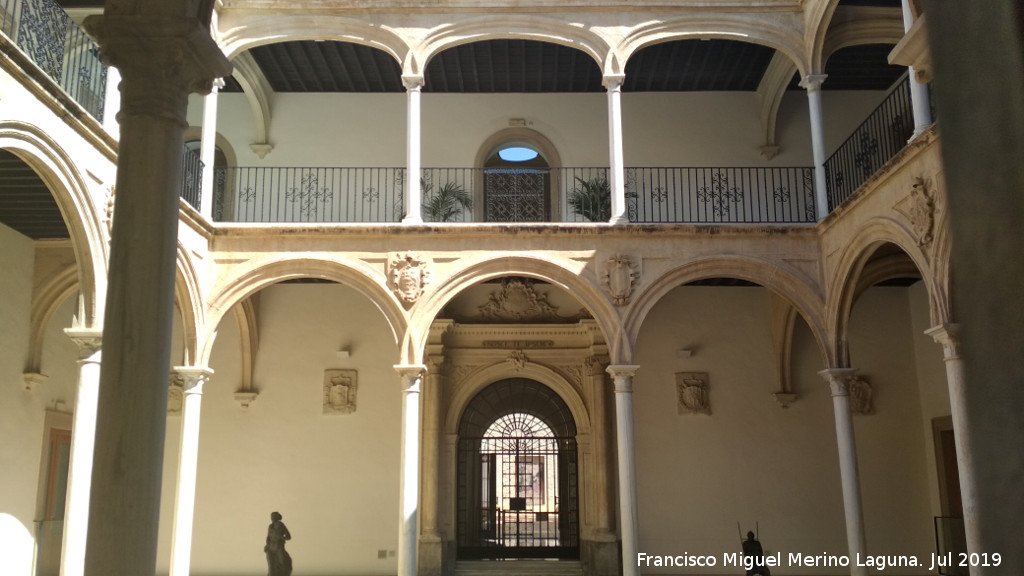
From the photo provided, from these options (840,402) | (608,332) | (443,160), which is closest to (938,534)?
(840,402)

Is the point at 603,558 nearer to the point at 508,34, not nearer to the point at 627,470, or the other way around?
the point at 627,470

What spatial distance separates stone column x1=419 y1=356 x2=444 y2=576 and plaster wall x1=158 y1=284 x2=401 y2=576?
1.84 feet

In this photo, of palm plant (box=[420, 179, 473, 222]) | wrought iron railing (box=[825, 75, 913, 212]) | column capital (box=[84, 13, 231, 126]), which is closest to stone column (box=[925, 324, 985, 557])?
wrought iron railing (box=[825, 75, 913, 212])

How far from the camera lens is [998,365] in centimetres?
165

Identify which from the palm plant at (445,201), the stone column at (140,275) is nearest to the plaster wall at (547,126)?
the palm plant at (445,201)

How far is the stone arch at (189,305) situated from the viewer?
1090 cm

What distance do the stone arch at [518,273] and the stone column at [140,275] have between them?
6.96 metres

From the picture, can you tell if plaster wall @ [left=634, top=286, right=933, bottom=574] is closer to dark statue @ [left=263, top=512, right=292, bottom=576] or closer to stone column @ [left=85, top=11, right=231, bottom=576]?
dark statue @ [left=263, top=512, right=292, bottom=576]

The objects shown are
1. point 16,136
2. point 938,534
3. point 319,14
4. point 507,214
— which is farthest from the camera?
point 507,214

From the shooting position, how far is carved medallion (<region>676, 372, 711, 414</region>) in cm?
1404

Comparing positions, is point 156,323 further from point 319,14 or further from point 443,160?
point 443,160

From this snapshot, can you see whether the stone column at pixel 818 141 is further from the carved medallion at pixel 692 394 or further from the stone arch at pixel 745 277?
the carved medallion at pixel 692 394

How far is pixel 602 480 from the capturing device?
13633 millimetres

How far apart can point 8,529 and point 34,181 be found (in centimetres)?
445
